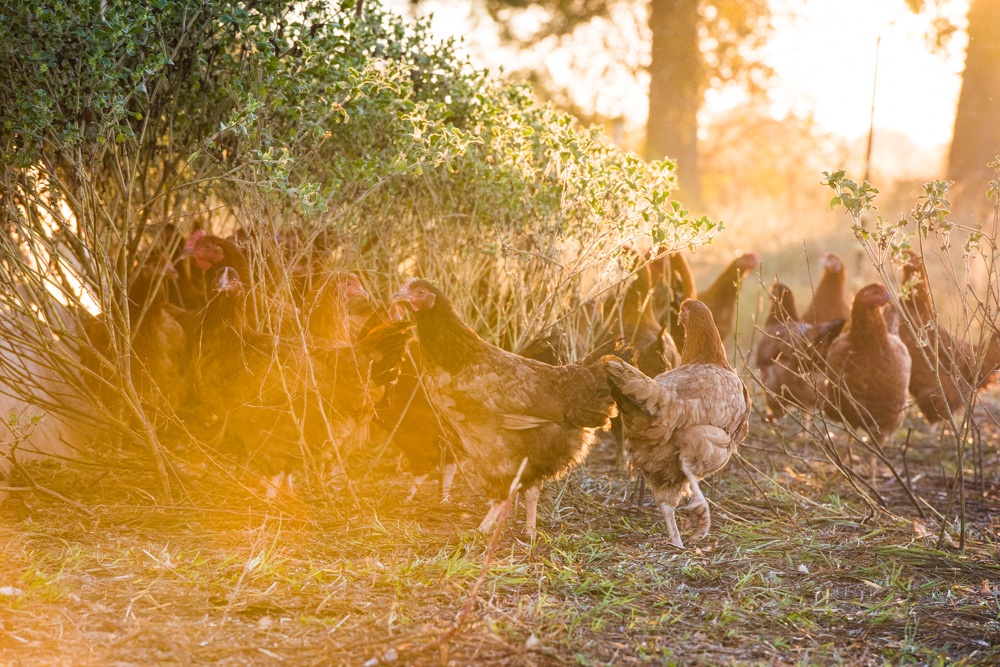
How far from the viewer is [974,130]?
33.9 feet

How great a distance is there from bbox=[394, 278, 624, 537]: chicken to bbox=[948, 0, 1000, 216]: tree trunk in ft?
24.1

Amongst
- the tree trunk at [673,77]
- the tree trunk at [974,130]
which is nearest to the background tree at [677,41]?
the tree trunk at [673,77]

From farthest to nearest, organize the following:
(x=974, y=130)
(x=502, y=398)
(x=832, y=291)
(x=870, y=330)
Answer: (x=974, y=130) < (x=832, y=291) < (x=870, y=330) < (x=502, y=398)

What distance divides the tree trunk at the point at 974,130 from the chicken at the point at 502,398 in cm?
733

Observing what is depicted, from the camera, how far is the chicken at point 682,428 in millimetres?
4309

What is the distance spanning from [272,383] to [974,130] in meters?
9.32

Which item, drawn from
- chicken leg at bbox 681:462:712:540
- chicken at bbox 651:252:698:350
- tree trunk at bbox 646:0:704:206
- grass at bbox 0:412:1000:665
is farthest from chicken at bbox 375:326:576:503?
tree trunk at bbox 646:0:704:206

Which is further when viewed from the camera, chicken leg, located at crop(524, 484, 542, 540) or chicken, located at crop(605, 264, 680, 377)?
chicken, located at crop(605, 264, 680, 377)

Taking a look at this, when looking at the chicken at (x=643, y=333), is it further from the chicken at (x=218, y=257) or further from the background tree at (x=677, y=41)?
the background tree at (x=677, y=41)

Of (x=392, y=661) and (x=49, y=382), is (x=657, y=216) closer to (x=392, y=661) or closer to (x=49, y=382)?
(x=392, y=661)

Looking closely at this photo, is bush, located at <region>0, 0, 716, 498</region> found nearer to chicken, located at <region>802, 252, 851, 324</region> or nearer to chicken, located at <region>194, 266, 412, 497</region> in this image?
chicken, located at <region>194, 266, 412, 497</region>

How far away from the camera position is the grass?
3.10 metres

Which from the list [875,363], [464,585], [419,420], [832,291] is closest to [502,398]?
[419,420]

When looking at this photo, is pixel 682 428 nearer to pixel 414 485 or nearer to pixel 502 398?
pixel 502 398
